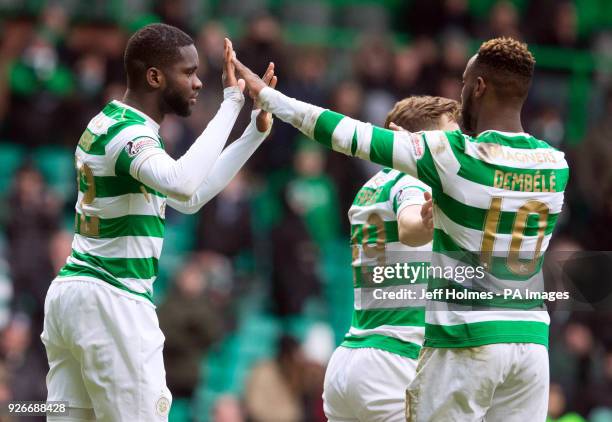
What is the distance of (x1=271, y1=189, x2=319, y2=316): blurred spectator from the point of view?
13.9 meters

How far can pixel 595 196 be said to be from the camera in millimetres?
15273

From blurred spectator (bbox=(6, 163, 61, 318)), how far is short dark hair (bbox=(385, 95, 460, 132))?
21.7 ft

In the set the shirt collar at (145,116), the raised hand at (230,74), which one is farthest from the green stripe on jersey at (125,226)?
the raised hand at (230,74)

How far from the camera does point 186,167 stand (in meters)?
5.99

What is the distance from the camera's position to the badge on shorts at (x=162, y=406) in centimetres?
608

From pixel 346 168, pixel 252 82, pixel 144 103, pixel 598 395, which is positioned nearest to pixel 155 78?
pixel 144 103

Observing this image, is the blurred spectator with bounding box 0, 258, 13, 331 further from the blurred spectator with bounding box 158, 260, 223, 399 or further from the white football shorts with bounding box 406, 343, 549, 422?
the white football shorts with bounding box 406, 343, 549, 422

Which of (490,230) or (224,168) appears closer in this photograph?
(490,230)

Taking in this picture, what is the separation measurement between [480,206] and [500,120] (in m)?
0.49

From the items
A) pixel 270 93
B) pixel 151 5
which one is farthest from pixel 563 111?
pixel 270 93

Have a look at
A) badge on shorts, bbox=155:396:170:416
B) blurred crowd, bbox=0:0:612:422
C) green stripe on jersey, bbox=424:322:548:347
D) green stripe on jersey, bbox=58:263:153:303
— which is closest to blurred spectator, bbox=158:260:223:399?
blurred crowd, bbox=0:0:612:422

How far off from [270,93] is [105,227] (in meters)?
1.12

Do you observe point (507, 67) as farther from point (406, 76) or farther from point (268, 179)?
point (406, 76)

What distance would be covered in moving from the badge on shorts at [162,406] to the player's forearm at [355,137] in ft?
5.14
